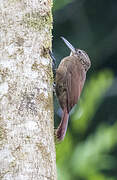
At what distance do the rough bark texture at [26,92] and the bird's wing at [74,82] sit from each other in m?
1.23

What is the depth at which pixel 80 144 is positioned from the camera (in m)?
5.73

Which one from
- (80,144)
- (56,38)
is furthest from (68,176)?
(56,38)

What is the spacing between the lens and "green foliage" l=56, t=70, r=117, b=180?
5.28 metres

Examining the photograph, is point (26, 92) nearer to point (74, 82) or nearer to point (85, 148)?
point (74, 82)

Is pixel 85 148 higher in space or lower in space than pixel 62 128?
higher

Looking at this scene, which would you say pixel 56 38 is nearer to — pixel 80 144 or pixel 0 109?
pixel 80 144

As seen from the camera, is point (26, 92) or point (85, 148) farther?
point (85, 148)

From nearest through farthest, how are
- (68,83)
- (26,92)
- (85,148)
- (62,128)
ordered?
(26,92) < (62,128) < (68,83) < (85,148)

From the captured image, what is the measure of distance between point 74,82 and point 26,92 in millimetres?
1772

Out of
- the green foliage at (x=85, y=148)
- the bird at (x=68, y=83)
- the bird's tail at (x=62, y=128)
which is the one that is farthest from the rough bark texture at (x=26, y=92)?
the green foliage at (x=85, y=148)

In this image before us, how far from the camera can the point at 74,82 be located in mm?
5191

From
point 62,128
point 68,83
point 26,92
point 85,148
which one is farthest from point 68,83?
point 26,92

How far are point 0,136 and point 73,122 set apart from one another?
2.67 m

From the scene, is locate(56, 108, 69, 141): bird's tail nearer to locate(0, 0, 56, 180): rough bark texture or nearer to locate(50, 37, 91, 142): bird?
locate(50, 37, 91, 142): bird
